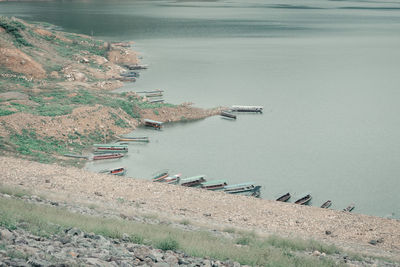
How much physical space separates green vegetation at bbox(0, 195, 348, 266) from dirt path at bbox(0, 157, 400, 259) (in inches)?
101

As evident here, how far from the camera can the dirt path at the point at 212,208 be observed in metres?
19.3

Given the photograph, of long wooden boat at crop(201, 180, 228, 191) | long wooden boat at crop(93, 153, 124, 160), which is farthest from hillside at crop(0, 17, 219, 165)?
long wooden boat at crop(201, 180, 228, 191)

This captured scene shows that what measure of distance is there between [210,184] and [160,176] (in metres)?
2.81

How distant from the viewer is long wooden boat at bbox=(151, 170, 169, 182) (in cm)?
2645

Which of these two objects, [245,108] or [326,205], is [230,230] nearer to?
[326,205]

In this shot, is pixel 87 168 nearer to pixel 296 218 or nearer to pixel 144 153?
pixel 144 153

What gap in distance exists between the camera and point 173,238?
13727 mm

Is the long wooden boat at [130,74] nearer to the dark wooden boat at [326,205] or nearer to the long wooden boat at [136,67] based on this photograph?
the long wooden boat at [136,67]

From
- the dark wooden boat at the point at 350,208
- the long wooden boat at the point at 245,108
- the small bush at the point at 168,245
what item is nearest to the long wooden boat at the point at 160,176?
the dark wooden boat at the point at 350,208

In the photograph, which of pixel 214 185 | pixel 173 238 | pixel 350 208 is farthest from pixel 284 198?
pixel 173 238

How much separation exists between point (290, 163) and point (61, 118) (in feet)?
47.3

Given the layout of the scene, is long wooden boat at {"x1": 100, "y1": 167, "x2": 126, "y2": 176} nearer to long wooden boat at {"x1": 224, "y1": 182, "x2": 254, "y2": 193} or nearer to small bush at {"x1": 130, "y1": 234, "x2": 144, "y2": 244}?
long wooden boat at {"x1": 224, "y1": 182, "x2": 254, "y2": 193}

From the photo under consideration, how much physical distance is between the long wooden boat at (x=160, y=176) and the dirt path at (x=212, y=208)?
6.97ft

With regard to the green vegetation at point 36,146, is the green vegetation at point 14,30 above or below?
above
